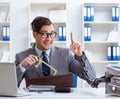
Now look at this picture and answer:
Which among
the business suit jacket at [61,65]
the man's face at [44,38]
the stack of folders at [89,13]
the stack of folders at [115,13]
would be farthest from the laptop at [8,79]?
the stack of folders at [115,13]

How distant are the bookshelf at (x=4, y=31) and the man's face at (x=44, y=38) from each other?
2.55 m

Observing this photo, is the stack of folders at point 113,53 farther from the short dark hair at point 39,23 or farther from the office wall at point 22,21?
the short dark hair at point 39,23

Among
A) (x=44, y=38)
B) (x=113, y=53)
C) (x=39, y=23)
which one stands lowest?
(x=113, y=53)

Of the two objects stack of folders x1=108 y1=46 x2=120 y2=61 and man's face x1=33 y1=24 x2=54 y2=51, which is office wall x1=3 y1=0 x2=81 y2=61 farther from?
man's face x1=33 y1=24 x2=54 y2=51

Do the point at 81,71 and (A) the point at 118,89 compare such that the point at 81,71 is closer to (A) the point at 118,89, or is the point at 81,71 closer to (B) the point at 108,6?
(A) the point at 118,89

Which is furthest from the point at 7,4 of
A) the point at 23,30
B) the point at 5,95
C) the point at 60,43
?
the point at 5,95

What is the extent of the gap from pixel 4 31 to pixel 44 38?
264 cm

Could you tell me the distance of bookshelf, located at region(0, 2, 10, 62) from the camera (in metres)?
5.02

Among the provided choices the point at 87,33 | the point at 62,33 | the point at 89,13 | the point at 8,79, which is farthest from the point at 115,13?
the point at 8,79

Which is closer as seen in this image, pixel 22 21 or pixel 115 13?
pixel 115 13

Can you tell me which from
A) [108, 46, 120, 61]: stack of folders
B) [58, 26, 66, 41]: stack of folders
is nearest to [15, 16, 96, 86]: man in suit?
[58, 26, 66, 41]: stack of folders

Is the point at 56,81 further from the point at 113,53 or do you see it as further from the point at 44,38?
the point at 113,53

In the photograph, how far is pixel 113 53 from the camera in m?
4.98

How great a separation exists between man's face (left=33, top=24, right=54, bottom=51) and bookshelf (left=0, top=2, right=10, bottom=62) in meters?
2.55
